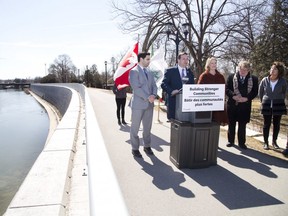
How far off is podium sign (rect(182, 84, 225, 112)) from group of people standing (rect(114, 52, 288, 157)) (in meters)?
0.81

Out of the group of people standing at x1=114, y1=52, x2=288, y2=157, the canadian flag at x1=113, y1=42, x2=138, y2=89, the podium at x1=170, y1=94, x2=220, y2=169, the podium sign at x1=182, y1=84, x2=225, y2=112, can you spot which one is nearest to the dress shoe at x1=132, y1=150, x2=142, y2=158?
the group of people standing at x1=114, y1=52, x2=288, y2=157

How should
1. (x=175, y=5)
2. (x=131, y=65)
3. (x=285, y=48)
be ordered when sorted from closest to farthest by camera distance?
(x=131, y=65) < (x=285, y=48) < (x=175, y=5)

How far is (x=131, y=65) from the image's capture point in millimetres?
7199

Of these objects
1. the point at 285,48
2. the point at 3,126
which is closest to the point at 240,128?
the point at 285,48

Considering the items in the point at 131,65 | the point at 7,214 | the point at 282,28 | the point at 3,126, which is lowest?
the point at 3,126

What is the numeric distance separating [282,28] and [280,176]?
1465 cm

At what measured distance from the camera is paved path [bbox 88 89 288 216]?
349 cm

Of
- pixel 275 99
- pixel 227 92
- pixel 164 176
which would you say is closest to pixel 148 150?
pixel 164 176

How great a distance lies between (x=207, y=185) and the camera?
4195 mm

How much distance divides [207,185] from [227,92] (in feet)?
9.30

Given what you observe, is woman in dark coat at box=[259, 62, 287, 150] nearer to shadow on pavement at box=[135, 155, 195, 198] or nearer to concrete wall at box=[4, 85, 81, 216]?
shadow on pavement at box=[135, 155, 195, 198]

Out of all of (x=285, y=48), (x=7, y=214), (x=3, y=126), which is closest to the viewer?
(x=7, y=214)

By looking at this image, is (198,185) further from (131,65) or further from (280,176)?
(131,65)

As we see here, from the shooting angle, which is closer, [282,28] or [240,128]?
[240,128]
